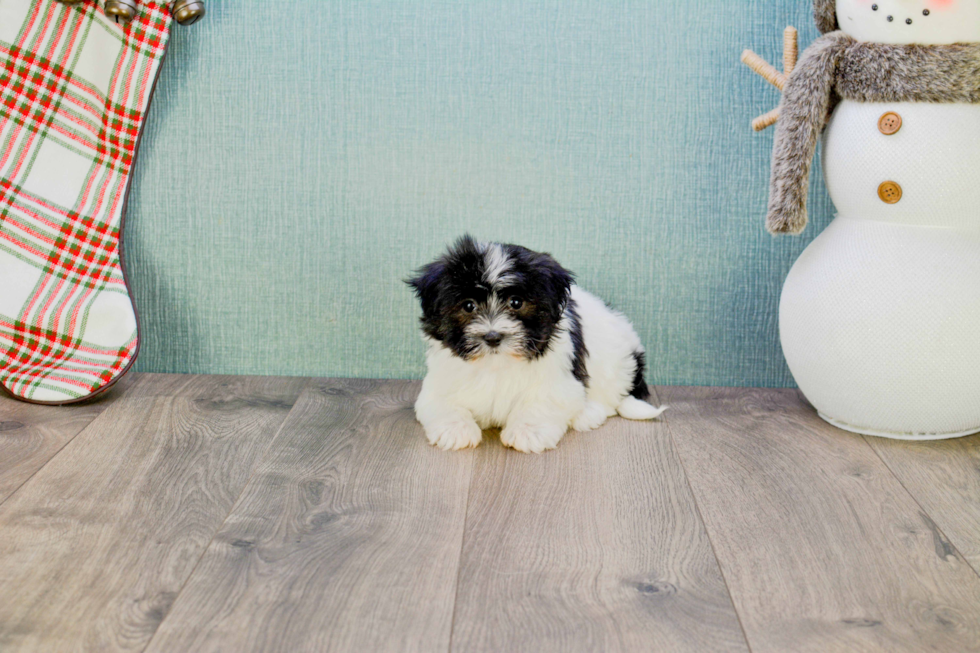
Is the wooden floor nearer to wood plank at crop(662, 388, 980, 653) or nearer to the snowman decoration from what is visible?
wood plank at crop(662, 388, 980, 653)

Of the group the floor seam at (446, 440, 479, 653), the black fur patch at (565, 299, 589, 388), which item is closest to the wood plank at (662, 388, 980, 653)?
the black fur patch at (565, 299, 589, 388)

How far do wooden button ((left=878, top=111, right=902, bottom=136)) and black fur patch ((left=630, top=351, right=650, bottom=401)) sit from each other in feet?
2.35

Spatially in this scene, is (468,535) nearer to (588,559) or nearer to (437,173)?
(588,559)

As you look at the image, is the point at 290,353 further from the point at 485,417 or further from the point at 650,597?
the point at 650,597

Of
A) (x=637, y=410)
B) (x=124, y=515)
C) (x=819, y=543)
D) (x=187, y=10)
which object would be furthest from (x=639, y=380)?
(x=187, y=10)

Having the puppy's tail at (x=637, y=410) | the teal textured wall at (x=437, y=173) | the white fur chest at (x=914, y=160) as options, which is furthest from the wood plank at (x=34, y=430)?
the white fur chest at (x=914, y=160)

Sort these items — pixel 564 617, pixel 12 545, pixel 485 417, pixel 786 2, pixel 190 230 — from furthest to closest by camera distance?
pixel 190 230
pixel 786 2
pixel 485 417
pixel 12 545
pixel 564 617

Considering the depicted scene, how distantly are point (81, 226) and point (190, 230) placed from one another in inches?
9.8

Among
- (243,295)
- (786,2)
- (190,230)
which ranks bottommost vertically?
(243,295)

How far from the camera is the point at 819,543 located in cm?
142

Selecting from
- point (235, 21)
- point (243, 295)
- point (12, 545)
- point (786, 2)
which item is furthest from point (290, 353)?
point (786, 2)

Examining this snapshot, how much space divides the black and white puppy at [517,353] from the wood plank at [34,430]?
747mm

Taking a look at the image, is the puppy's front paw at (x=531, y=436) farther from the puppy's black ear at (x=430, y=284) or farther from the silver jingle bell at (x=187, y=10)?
the silver jingle bell at (x=187, y=10)

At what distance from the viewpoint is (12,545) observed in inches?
54.1
